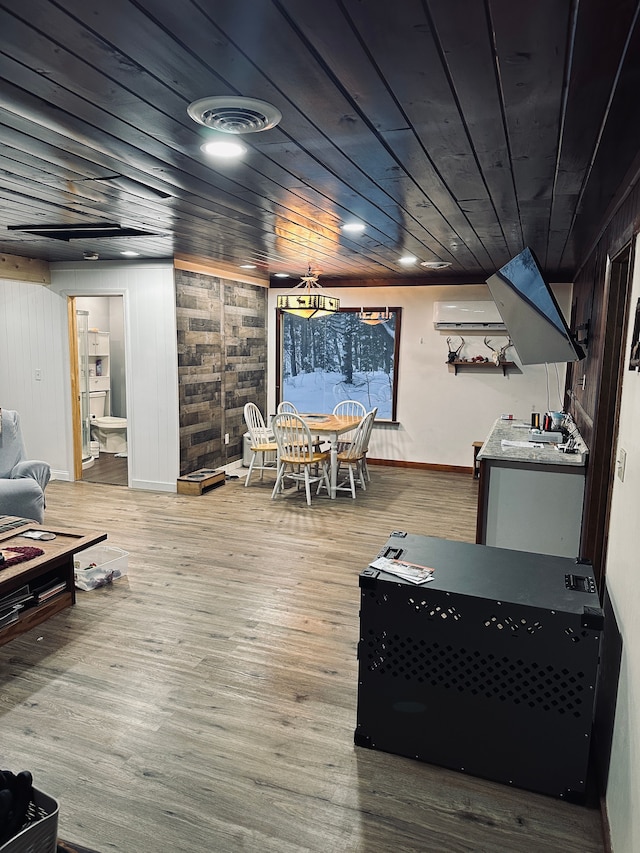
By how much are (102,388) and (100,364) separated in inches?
12.9

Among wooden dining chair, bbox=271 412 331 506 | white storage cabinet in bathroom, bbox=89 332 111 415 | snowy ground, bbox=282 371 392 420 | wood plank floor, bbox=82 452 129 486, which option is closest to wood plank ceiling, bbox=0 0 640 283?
wooden dining chair, bbox=271 412 331 506

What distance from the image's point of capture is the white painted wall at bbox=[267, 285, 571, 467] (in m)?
7.16

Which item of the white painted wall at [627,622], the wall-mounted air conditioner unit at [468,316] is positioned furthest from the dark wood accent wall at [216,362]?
the white painted wall at [627,622]

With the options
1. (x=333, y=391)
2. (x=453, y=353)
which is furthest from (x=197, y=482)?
(x=453, y=353)

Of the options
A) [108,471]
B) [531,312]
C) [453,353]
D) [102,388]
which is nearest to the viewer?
[531,312]

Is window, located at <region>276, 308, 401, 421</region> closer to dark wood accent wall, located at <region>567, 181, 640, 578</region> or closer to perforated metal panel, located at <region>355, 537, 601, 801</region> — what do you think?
dark wood accent wall, located at <region>567, 181, 640, 578</region>

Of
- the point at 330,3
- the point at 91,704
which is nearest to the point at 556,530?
the point at 91,704

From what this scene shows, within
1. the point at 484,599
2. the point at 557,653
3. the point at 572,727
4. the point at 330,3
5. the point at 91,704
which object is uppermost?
the point at 330,3

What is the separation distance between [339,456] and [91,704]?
157 inches

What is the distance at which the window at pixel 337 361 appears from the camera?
768 cm

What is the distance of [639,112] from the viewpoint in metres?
1.87

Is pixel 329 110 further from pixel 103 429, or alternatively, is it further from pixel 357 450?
pixel 103 429

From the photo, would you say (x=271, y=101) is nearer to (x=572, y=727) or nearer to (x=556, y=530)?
(x=572, y=727)

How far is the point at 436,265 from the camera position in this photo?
19.4ft
